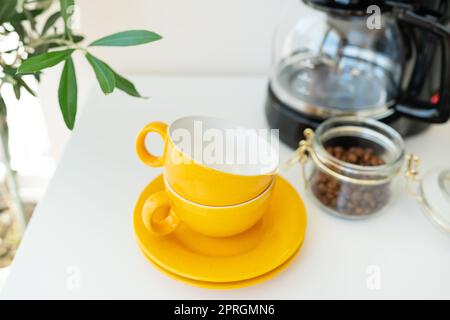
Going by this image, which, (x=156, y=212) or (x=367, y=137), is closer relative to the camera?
(x=156, y=212)

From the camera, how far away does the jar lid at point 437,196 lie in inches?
19.7

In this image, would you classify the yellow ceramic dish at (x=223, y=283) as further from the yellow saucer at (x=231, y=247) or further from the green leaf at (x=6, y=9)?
the green leaf at (x=6, y=9)

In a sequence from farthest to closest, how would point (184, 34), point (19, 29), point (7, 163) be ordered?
point (184, 34)
point (7, 163)
point (19, 29)

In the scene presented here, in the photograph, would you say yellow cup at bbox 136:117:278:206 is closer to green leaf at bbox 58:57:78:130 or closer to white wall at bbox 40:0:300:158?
green leaf at bbox 58:57:78:130

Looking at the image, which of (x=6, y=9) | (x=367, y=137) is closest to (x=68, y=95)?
(x=6, y=9)

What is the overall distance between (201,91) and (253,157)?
0.29 meters

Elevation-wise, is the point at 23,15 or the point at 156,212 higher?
the point at 23,15

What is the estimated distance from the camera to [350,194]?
0.52 m

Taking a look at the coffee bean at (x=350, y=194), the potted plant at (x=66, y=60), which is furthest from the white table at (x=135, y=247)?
the potted plant at (x=66, y=60)

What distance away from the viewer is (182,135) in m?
0.47

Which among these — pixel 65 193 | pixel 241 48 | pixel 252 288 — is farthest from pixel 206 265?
pixel 241 48

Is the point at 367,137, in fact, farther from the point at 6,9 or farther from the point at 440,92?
the point at 6,9

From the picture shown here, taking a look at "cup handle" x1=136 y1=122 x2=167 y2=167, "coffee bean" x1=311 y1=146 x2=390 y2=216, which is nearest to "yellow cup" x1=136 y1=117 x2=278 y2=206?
"cup handle" x1=136 y1=122 x2=167 y2=167

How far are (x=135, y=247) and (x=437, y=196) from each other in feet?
1.13
